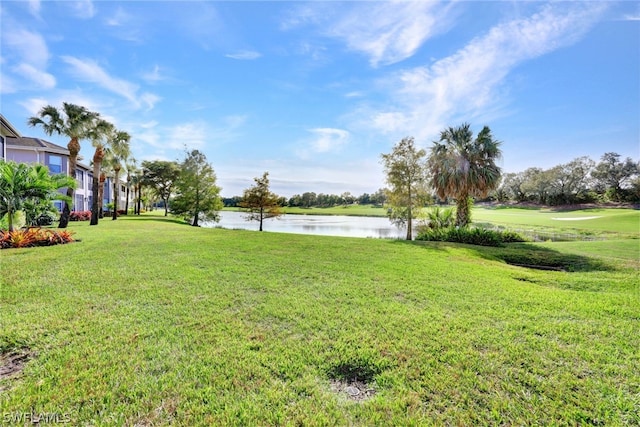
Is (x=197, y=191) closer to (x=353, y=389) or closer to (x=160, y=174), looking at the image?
(x=160, y=174)

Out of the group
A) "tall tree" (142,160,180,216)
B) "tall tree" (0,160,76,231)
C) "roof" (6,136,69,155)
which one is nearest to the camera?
"tall tree" (0,160,76,231)

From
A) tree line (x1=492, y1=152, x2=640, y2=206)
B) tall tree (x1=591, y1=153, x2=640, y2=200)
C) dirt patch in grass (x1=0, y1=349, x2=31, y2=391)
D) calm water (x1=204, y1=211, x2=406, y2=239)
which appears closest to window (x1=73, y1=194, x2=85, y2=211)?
calm water (x1=204, y1=211, x2=406, y2=239)

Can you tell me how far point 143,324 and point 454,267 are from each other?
6.94m

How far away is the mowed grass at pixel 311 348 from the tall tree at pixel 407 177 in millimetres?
11891

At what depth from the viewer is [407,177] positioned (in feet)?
57.6

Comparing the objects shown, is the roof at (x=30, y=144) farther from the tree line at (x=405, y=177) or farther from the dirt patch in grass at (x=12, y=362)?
the dirt patch in grass at (x=12, y=362)

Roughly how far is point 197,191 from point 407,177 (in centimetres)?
2125

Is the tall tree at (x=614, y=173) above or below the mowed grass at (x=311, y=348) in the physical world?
above

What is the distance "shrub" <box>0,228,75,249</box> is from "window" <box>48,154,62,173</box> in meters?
20.2

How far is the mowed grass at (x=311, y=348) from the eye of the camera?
7.11 ft

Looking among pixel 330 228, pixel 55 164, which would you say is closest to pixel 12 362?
pixel 330 228

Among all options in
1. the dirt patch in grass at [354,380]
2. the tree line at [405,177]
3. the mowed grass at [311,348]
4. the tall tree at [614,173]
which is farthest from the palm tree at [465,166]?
the tall tree at [614,173]

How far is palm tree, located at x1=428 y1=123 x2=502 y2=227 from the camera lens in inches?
639

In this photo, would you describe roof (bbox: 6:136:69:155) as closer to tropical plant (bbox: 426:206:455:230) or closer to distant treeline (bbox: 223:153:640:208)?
distant treeline (bbox: 223:153:640:208)
